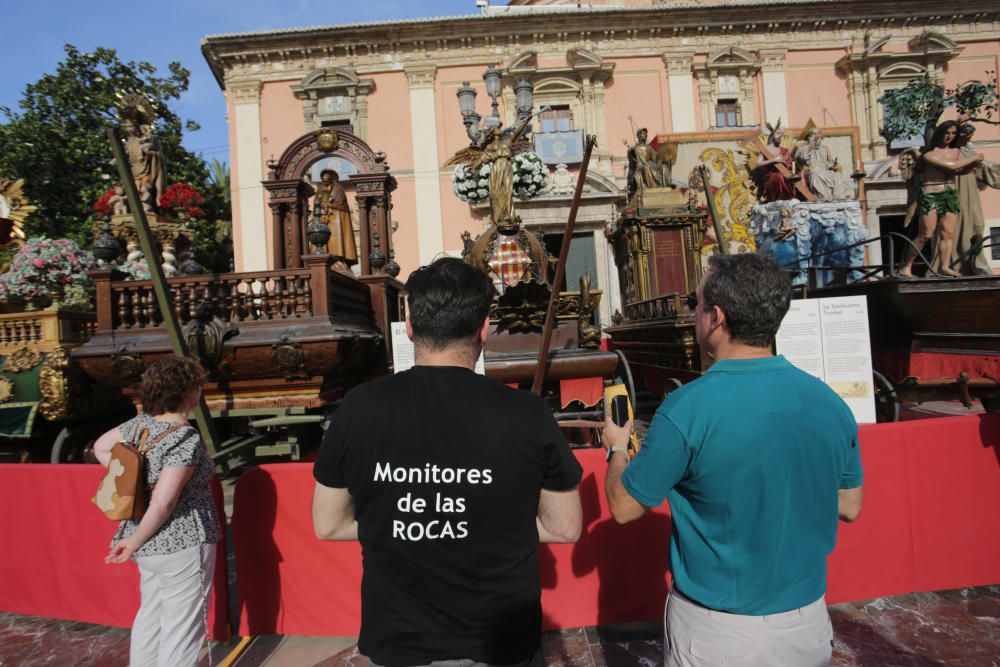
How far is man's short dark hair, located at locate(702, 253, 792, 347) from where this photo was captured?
1577 millimetres

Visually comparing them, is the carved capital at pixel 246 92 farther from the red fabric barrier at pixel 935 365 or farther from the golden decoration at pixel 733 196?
the red fabric barrier at pixel 935 365

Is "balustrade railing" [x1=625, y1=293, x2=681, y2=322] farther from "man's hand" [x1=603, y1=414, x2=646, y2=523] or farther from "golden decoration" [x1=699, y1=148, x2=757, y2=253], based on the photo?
"golden decoration" [x1=699, y1=148, x2=757, y2=253]

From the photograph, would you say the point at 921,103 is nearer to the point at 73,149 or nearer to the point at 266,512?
the point at 266,512

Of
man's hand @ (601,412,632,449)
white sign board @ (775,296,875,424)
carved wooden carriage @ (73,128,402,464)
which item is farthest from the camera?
carved wooden carriage @ (73,128,402,464)

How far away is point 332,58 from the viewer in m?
18.5

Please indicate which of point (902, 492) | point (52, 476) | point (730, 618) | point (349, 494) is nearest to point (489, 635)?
point (349, 494)

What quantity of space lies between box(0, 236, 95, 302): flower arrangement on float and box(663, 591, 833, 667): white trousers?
5.96m

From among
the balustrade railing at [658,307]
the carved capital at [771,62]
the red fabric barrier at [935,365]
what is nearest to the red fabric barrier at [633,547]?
the red fabric barrier at [935,365]

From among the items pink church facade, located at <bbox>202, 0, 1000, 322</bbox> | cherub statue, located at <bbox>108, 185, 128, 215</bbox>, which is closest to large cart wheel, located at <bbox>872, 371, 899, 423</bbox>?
cherub statue, located at <bbox>108, 185, 128, 215</bbox>

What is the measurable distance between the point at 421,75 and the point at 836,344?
1761 cm

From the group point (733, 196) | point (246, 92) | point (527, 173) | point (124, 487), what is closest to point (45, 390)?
point (124, 487)

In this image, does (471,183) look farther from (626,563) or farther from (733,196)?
(733,196)

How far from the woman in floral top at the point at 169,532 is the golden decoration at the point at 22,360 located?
3106 millimetres

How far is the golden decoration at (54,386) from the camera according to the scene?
15.4ft
